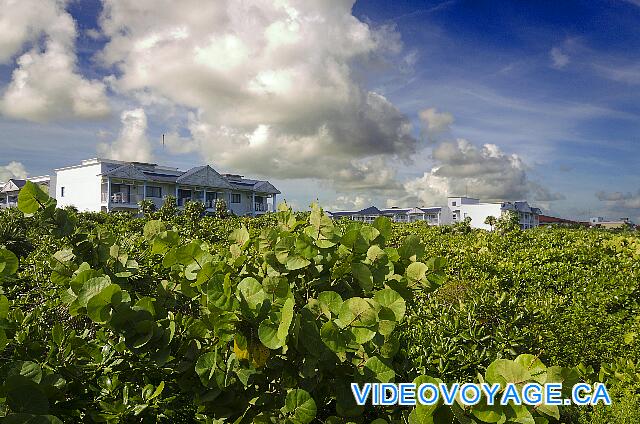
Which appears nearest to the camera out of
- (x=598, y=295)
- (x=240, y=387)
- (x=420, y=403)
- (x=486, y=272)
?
(x=420, y=403)

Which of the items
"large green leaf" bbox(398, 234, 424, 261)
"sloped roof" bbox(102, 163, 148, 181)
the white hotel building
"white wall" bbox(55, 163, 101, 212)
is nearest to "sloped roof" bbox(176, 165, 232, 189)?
"sloped roof" bbox(102, 163, 148, 181)

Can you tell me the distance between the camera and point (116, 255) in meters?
2.28

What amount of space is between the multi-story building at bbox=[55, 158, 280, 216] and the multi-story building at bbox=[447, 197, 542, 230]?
39150 mm

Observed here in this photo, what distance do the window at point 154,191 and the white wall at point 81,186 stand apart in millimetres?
4359

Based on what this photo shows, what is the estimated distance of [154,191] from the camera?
4575cm

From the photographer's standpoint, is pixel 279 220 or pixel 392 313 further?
pixel 279 220

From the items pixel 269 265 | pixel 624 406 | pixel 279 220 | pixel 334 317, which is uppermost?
pixel 279 220

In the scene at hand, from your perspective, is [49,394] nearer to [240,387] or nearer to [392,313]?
[240,387]

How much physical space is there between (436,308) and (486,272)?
3176mm

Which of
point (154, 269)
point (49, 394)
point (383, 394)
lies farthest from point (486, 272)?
point (49, 394)

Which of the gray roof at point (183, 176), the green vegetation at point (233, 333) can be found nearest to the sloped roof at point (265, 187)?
the gray roof at point (183, 176)

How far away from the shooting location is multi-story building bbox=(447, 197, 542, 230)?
75.3 m

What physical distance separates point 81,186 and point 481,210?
58.9 m

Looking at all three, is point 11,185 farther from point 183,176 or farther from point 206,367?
point 206,367
